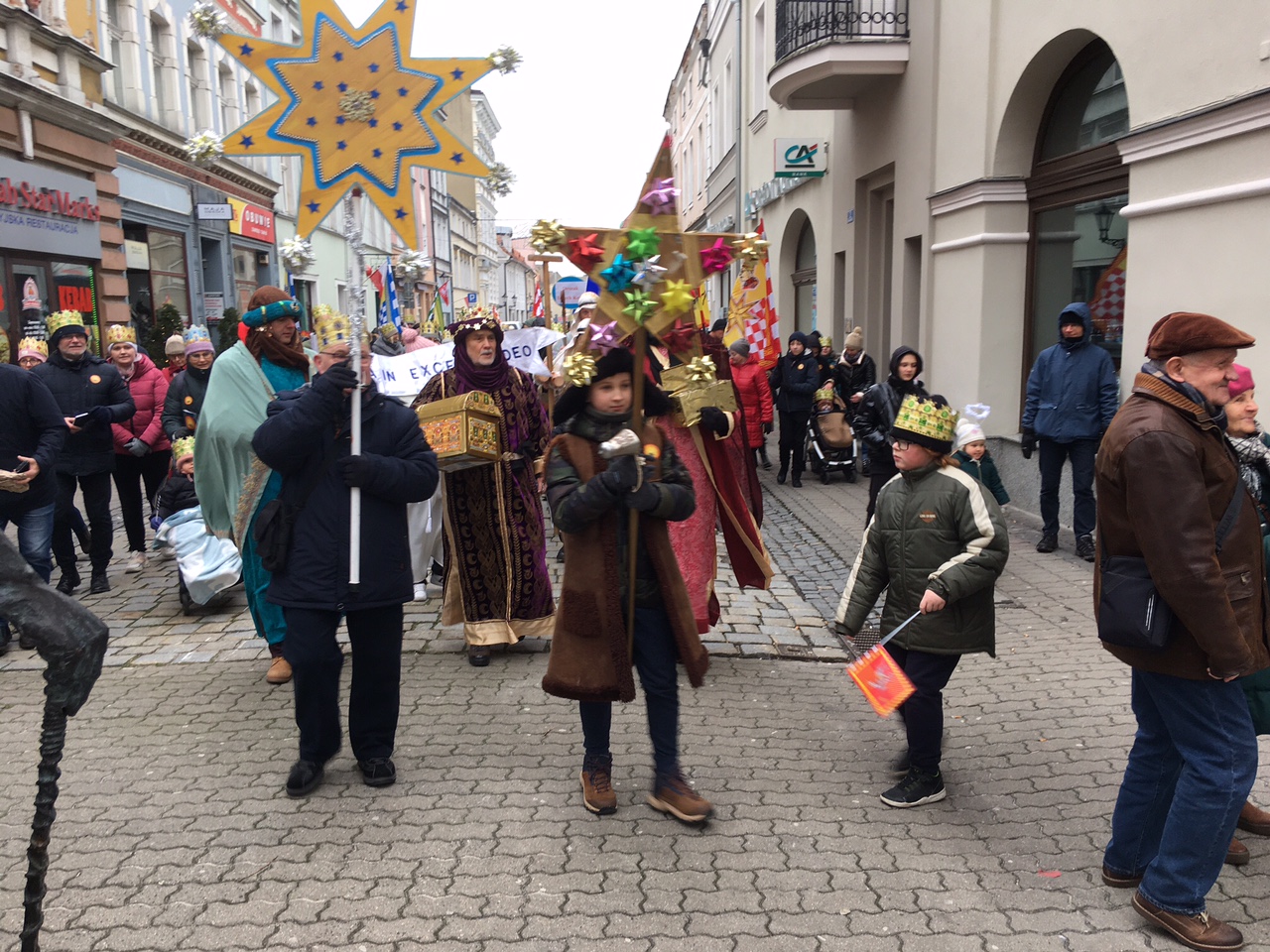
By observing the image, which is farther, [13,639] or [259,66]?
[13,639]

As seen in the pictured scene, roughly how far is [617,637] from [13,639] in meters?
4.48

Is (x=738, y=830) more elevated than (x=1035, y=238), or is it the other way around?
(x=1035, y=238)

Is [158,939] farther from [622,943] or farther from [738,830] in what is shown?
[738,830]

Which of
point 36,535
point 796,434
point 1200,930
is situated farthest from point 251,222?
point 1200,930

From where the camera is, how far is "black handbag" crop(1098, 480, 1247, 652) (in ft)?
9.50

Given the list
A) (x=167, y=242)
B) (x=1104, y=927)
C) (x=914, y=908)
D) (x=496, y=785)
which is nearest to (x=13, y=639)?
(x=496, y=785)

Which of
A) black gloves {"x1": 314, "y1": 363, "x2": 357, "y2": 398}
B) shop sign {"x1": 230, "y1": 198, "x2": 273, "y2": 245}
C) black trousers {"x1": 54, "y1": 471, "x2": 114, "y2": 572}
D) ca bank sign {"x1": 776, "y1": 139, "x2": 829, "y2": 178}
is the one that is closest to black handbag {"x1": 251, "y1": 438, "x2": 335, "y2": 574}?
black gloves {"x1": 314, "y1": 363, "x2": 357, "y2": 398}

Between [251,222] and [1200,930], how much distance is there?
25929mm

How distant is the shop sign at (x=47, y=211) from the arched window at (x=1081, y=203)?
12101mm

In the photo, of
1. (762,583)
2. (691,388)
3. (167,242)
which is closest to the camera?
(691,388)

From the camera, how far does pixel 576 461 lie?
3.62 metres

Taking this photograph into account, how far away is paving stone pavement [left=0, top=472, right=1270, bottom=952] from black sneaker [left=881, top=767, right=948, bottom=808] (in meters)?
0.04

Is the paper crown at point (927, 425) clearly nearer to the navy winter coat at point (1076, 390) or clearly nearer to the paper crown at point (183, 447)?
the navy winter coat at point (1076, 390)

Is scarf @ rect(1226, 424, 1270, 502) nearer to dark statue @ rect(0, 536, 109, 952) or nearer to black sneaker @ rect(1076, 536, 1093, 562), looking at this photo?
dark statue @ rect(0, 536, 109, 952)
